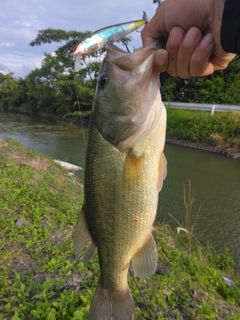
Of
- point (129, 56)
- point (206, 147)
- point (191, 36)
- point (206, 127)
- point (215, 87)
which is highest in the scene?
point (191, 36)

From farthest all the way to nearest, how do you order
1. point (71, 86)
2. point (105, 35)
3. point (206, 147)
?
point (71, 86)
point (206, 147)
point (105, 35)

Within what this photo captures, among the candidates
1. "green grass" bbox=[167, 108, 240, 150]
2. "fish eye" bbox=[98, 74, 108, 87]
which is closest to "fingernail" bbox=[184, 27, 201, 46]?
"fish eye" bbox=[98, 74, 108, 87]

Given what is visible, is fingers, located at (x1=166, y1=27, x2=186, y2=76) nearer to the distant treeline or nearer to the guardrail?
the distant treeline

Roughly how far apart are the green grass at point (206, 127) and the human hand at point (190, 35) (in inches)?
596

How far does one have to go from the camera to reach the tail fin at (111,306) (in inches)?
70.3

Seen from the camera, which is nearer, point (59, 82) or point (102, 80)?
point (102, 80)

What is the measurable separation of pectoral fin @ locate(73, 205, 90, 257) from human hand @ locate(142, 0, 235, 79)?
1.04 meters

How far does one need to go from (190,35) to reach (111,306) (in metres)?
1.68

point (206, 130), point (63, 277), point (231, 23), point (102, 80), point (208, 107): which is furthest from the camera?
point (208, 107)

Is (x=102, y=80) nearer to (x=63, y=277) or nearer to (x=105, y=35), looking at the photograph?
(x=63, y=277)

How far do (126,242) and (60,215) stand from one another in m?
3.26

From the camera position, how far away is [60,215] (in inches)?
190

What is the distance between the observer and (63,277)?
10.2ft

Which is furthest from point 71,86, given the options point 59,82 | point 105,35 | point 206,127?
point 105,35
